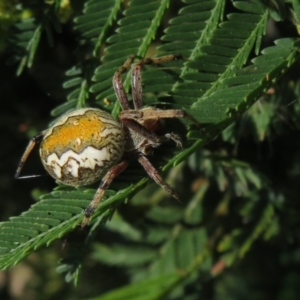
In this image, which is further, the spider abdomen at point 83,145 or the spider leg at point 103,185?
the spider abdomen at point 83,145

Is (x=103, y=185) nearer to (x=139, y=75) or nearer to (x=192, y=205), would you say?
(x=139, y=75)

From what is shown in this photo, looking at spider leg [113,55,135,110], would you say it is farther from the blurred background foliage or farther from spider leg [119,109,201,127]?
the blurred background foliage

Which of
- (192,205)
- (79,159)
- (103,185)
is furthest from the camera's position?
(192,205)

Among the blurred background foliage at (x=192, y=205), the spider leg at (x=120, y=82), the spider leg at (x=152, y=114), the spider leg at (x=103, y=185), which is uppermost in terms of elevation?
the spider leg at (x=120, y=82)

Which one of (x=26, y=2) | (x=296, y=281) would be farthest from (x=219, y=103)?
(x=296, y=281)

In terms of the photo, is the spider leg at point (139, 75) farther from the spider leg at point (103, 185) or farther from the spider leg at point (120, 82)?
the spider leg at point (103, 185)

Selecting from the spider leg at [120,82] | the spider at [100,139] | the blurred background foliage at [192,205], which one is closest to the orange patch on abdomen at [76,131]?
the spider at [100,139]

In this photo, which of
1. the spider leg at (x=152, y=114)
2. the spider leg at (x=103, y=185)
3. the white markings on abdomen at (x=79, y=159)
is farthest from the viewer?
the white markings on abdomen at (x=79, y=159)

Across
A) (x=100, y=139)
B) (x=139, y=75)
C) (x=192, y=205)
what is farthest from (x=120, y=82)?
(x=192, y=205)
